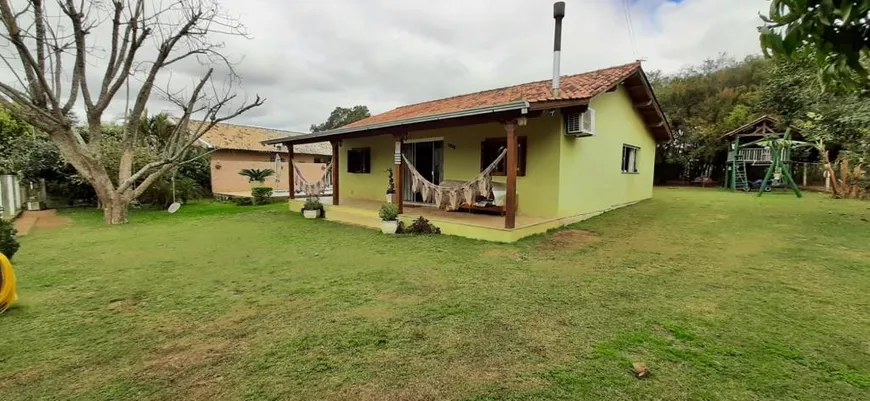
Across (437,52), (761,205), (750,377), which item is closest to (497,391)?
(750,377)

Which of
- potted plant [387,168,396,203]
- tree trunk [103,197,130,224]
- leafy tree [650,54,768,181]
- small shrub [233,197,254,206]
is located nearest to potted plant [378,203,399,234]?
potted plant [387,168,396,203]

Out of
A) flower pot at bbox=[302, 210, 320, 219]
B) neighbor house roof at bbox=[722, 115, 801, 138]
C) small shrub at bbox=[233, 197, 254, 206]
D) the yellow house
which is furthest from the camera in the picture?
neighbor house roof at bbox=[722, 115, 801, 138]

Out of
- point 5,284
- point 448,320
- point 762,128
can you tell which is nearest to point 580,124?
point 448,320

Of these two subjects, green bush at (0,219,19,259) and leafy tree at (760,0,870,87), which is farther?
green bush at (0,219,19,259)

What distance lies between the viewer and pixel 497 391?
2197 millimetres

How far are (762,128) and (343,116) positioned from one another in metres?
38.8

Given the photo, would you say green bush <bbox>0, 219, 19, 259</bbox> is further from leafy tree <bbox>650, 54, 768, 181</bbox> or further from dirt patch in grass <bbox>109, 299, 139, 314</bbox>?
leafy tree <bbox>650, 54, 768, 181</bbox>

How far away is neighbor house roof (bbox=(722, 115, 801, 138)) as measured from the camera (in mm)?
16469

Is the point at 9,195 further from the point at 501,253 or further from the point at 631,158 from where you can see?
the point at 631,158

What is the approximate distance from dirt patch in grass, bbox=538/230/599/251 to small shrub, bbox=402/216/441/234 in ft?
6.65

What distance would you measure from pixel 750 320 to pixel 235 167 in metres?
19.1

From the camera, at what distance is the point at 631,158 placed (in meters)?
10.6

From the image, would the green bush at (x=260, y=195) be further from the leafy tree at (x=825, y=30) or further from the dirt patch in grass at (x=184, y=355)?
the leafy tree at (x=825, y=30)

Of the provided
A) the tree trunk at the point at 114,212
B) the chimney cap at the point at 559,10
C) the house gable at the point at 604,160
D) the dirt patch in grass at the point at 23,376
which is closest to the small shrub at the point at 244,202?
the tree trunk at the point at 114,212
